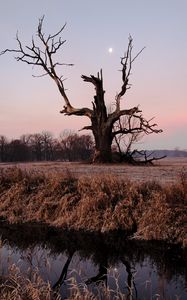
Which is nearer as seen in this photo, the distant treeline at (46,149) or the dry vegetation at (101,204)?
the dry vegetation at (101,204)

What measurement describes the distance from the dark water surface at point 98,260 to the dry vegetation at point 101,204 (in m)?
0.47

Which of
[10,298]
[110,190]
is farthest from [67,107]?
[10,298]

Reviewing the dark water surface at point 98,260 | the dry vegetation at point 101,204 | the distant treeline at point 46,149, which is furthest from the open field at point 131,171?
the distant treeline at point 46,149

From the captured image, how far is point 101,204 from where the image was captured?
1400cm

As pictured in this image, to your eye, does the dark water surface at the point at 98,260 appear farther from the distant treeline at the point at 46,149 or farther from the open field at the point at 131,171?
the distant treeline at the point at 46,149

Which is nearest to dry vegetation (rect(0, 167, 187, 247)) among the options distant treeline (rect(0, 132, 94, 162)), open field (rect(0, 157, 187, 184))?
open field (rect(0, 157, 187, 184))

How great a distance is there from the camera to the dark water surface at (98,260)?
837 centimetres

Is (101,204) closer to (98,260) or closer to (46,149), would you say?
(98,260)

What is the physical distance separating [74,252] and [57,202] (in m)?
3.93

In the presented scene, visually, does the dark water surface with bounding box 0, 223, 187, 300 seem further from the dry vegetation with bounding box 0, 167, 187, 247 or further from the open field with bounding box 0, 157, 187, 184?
the open field with bounding box 0, 157, 187, 184

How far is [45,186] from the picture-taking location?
1633 centimetres

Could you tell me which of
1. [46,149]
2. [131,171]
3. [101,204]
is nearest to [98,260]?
[101,204]

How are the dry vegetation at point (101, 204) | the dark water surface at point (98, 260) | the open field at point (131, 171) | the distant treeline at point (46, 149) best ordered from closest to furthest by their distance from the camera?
1. the dark water surface at point (98, 260)
2. the dry vegetation at point (101, 204)
3. the open field at point (131, 171)
4. the distant treeline at point (46, 149)

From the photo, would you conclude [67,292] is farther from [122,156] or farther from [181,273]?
[122,156]
